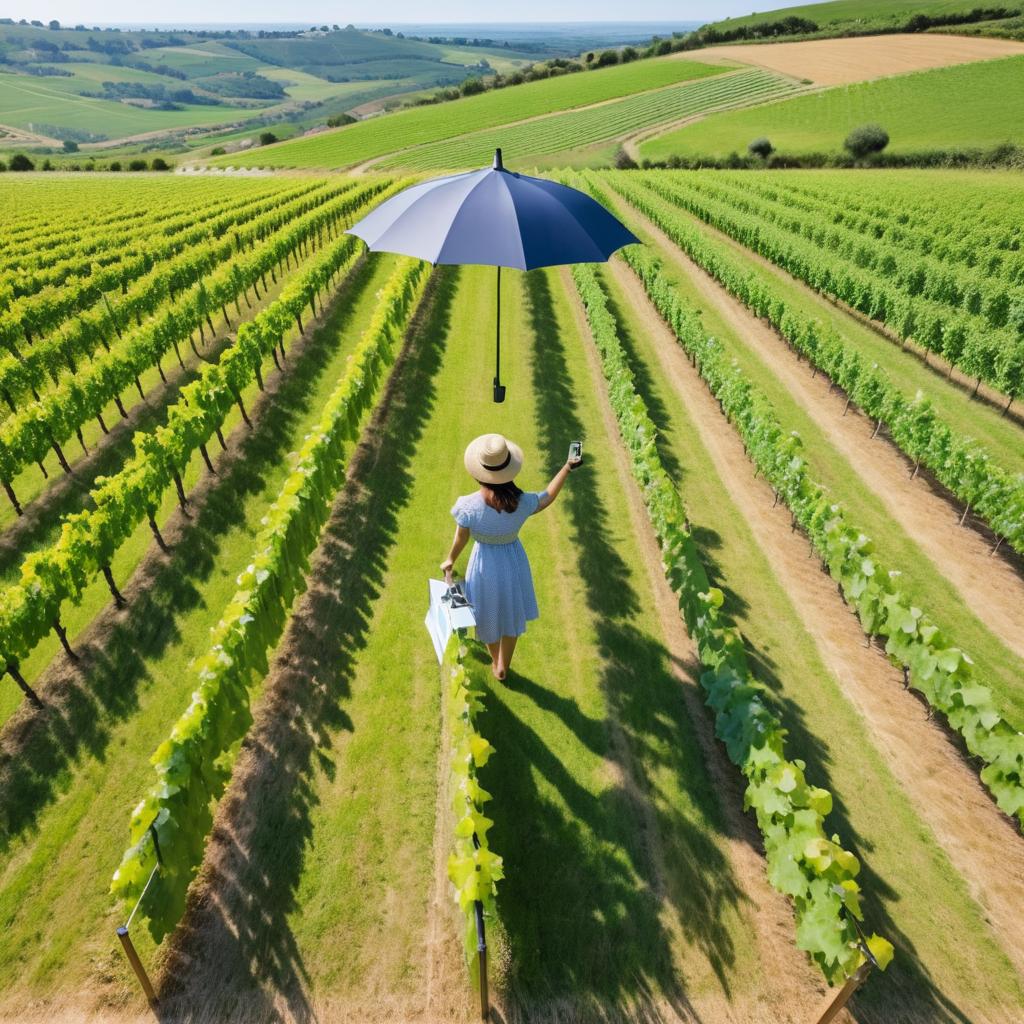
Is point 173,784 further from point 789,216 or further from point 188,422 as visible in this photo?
point 789,216

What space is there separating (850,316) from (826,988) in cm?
2276

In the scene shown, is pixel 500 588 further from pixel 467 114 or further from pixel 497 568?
pixel 467 114

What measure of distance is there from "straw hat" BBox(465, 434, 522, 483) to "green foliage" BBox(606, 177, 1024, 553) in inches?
358

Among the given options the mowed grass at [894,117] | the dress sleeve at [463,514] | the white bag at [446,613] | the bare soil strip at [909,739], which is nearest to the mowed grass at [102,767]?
the white bag at [446,613]

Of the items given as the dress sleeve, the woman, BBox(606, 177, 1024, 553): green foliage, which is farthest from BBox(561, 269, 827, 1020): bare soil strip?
BBox(606, 177, 1024, 553): green foliage

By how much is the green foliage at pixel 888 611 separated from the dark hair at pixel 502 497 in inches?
204

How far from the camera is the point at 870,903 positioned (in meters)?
6.06

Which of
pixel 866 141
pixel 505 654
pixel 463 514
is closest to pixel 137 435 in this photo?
pixel 463 514

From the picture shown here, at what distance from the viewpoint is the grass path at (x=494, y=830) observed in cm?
548

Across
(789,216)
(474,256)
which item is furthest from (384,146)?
(474,256)

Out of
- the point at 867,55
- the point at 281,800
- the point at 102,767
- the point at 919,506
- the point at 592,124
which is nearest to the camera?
the point at 281,800

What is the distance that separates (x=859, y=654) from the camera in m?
8.89

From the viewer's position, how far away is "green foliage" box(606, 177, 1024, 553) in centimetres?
1041

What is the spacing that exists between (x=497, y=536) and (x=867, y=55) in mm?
112408
